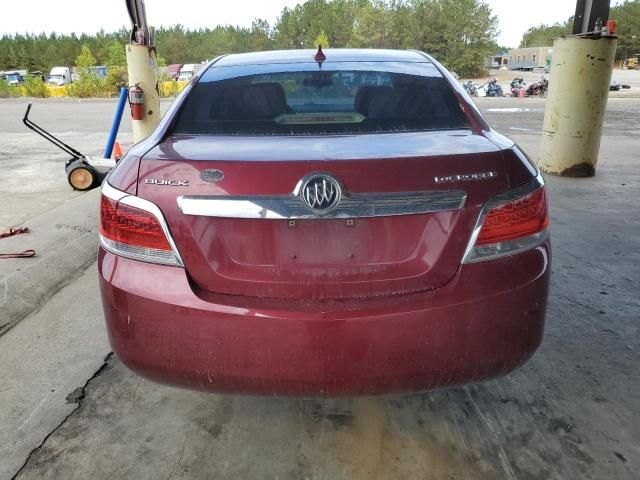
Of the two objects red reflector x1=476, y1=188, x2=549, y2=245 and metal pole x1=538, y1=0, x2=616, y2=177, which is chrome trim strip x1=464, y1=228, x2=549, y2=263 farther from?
metal pole x1=538, y1=0, x2=616, y2=177

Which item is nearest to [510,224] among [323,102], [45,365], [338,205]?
[338,205]

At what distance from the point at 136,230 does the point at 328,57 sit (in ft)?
5.16

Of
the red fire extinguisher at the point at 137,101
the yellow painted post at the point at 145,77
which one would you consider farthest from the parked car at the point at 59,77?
the red fire extinguisher at the point at 137,101

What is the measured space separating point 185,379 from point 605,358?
2186 millimetres

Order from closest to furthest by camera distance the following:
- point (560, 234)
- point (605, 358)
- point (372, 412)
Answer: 1. point (372, 412)
2. point (605, 358)
3. point (560, 234)

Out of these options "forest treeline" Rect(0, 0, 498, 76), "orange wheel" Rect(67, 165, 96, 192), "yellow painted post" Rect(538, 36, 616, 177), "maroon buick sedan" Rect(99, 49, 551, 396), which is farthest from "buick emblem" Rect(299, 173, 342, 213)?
"forest treeline" Rect(0, 0, 498, 76)

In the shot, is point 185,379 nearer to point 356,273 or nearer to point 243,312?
point 243,312

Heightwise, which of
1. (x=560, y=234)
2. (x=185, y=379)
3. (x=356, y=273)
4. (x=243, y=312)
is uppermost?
(x=356, y=273)

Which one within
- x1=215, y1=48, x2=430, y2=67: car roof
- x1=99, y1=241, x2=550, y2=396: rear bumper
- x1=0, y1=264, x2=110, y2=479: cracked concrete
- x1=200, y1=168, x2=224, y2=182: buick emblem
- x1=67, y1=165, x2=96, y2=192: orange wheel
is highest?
x1=215, y1=48, x2=430, y2=67: car roof

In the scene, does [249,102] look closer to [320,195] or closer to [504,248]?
[320,195]

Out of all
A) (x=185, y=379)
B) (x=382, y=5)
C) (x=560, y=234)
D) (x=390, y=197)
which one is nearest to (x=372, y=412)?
(x=185, y=379)

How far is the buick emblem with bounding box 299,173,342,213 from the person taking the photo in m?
1.70

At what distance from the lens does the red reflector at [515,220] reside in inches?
70.9

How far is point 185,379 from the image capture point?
1888 mm
